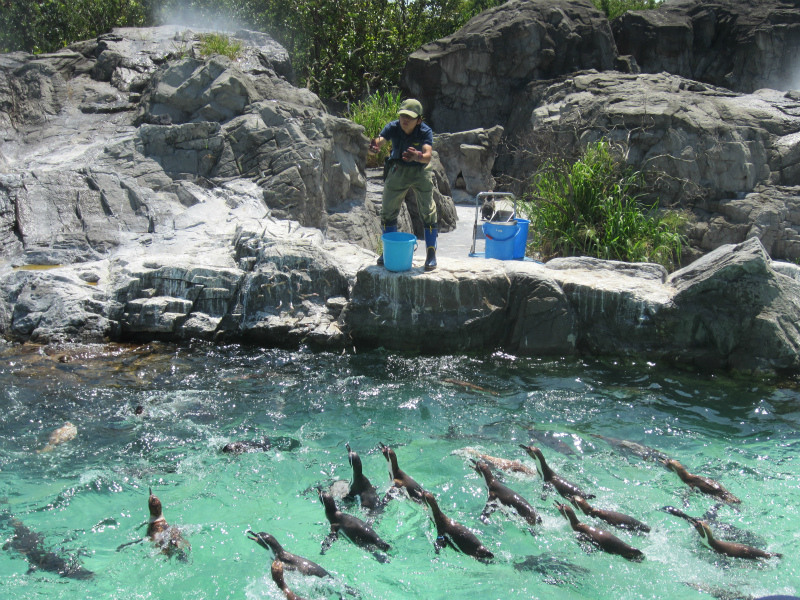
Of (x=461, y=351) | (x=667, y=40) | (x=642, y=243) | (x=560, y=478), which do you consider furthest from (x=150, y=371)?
(x=667, y=40)

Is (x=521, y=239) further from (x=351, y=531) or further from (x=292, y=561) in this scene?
(x=292, y=561)

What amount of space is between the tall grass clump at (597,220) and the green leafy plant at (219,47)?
20.3 feet

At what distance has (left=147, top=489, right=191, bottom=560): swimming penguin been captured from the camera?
3703 millimetres

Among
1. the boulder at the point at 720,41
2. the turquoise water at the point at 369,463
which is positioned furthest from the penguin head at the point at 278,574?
the boulder at the point at 720,41

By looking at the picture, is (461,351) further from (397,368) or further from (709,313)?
(709,313)

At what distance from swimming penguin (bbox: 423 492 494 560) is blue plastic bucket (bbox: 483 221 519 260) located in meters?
4.90

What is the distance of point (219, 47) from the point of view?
11133 millimetres

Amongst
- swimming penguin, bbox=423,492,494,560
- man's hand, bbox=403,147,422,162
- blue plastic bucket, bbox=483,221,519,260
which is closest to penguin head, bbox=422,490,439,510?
swimming penguin, bbox=423,492,494,560

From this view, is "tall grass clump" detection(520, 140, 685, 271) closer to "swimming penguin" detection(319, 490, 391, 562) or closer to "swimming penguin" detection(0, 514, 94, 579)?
"swimming penguin" detection(319, 490, 391, 562)

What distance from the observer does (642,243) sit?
8438mm

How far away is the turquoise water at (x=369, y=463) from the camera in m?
3.59

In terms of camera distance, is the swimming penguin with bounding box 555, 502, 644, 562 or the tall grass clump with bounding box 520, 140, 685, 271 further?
the tall grass clump with bounding box 520, 140, 685, 271

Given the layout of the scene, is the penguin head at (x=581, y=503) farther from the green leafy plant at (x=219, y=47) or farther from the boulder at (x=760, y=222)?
the green leafy plant at (x=219, y=47)

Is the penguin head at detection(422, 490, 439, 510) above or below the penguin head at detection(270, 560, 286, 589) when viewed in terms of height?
above
